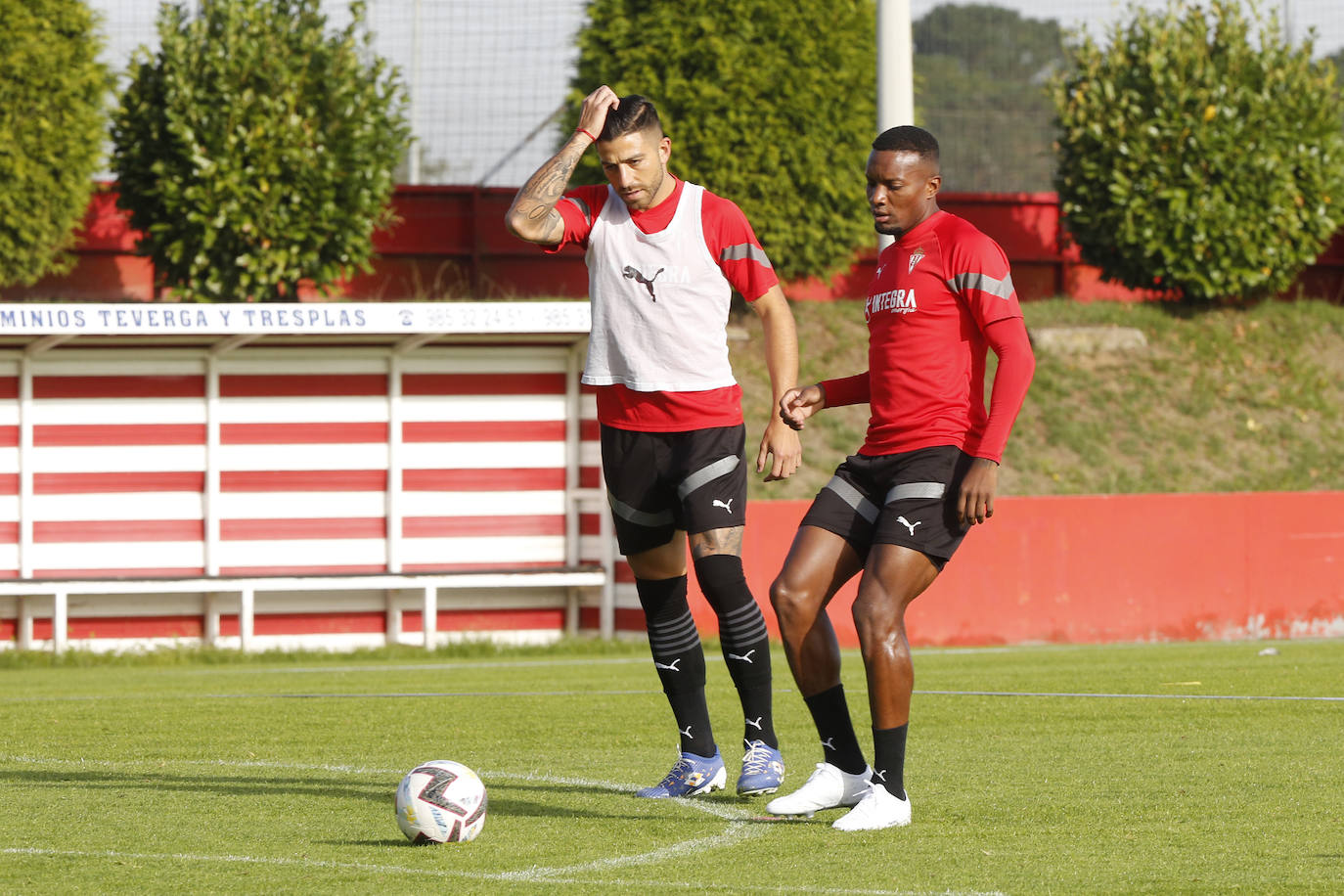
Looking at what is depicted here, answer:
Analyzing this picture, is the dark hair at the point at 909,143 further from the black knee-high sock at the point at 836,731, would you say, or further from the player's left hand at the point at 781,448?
the black knee-high sock at the point at 836,731

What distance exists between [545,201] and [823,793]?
7.13 feet

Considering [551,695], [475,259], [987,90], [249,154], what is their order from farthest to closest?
[987,90] < [475,259] < [249,154] < [551,695]

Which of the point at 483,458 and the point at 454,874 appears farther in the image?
the point at 483,458

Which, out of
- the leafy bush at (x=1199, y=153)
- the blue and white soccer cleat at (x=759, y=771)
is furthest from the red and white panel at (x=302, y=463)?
the leafy bush at (x=1199, y=153)

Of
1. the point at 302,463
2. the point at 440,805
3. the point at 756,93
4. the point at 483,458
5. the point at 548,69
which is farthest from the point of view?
the point at 548,69

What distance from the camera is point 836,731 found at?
564cm

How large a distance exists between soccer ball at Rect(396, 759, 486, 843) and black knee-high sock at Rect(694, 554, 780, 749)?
114cm

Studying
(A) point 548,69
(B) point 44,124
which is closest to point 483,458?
(B) point 44,124

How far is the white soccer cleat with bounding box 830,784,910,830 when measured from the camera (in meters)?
5.33

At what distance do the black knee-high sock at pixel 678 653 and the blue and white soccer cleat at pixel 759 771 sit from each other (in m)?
0.26

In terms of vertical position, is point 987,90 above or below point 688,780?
above

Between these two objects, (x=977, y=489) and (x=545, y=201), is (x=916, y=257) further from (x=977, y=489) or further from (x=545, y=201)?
(x=545, y=201)

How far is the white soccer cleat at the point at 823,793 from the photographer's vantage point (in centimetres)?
552

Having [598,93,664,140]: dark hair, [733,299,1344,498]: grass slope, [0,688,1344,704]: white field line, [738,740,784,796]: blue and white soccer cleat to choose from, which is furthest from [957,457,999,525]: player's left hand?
[733,299,1344,498]: grass slope
